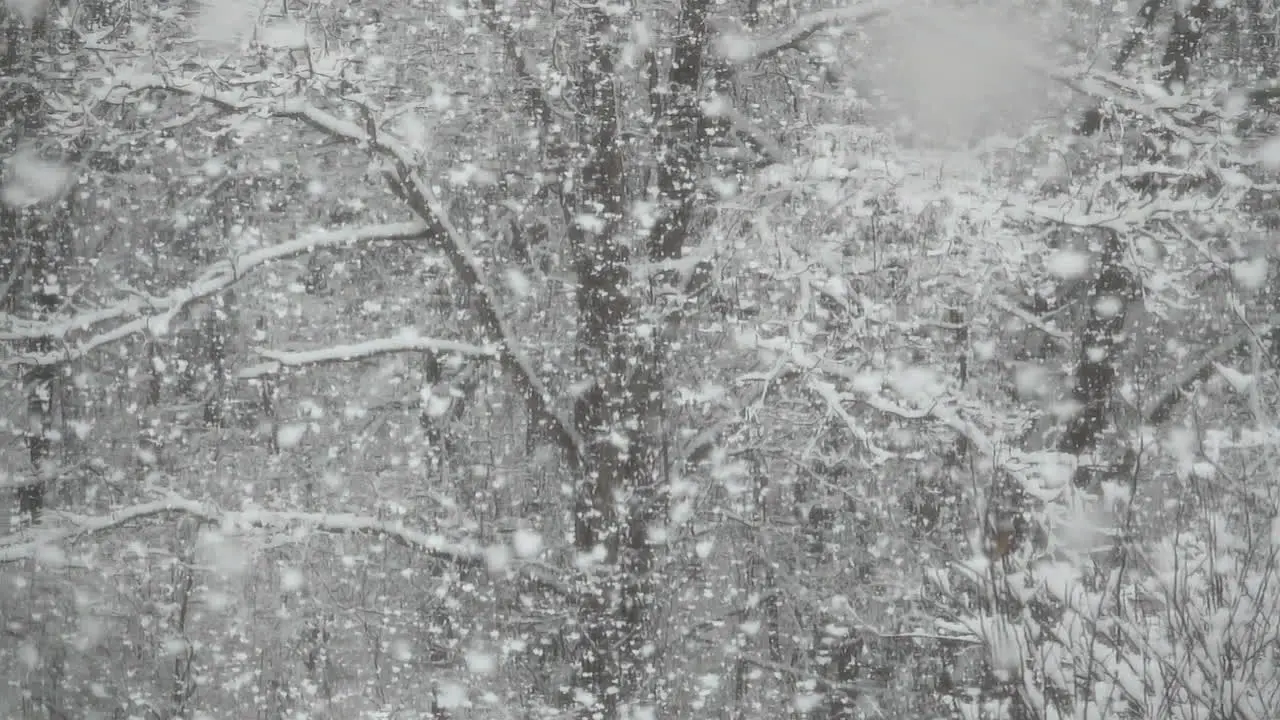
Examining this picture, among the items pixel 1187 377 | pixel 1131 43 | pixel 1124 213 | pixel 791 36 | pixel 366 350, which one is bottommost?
pixel 366 350

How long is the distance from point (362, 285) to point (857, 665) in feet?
8.00

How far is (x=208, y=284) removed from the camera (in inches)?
131

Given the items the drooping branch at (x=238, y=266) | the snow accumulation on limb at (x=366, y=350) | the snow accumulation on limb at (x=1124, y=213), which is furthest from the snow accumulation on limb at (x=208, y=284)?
the snow accumulation on limb at (x=1124, y=213)

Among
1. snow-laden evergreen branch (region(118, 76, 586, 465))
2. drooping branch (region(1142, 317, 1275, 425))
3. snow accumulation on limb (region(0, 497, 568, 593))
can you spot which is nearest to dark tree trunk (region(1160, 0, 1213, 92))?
drooping branch (region(1142, 317, 1275, 425))

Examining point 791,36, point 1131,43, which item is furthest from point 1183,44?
point 791,36

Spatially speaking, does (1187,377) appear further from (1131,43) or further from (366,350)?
(366,350)

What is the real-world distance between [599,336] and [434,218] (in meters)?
0.72

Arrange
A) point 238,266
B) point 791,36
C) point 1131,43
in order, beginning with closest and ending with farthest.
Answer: point 238,266 < point 791,36 < point 1131,43

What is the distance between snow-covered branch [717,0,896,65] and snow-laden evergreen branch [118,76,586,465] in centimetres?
120

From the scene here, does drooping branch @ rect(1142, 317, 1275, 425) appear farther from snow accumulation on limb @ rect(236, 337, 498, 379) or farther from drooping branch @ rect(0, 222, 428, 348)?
drooping branch @ rect(0, 222, 428, 348)

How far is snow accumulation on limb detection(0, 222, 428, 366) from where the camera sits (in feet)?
10.9

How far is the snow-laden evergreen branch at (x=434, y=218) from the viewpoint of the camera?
3.31m

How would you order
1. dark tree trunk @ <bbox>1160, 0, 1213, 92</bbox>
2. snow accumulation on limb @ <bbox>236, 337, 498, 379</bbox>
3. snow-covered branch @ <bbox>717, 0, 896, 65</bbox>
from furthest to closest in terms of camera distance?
1. dark tree trunk @ <bbox>1160, 0, 1213, 92</bbox>
2. snow-covered branch @ <bbox>717, 0, 896, 65</bbox>
3. snow accumulation on limb @ <bbox>236, 337, 498, 379</bbox>

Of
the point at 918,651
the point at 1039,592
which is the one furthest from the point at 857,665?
the point at 1039,592
